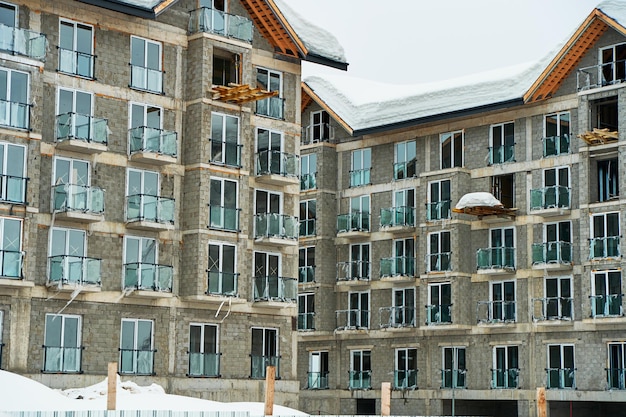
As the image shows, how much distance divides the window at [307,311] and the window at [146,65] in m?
19.8

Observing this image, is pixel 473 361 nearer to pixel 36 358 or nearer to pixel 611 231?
pixel 611 231

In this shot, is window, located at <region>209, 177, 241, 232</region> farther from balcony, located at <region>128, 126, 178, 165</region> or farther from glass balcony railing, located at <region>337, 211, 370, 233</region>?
glass balcony railing, located at <region>337, 211, 370, 233</region>

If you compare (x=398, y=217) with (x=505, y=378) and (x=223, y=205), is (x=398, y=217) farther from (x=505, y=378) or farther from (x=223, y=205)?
(x=223, y=205)

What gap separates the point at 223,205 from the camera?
164 ft

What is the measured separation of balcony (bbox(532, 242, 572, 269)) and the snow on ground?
19.4 metres

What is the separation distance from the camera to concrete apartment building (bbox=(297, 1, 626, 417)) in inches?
2176

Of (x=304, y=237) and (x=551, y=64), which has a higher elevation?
(x=551, y=64)

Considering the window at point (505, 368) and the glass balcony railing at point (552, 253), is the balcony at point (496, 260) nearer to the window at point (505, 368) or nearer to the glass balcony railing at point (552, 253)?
the glass balcony railing at point (552, 253)

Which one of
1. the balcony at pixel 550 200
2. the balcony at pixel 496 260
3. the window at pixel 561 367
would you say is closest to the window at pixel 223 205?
the balcony at pixel 496 260

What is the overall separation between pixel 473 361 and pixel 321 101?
17.2 meters

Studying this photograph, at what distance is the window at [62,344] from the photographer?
4406cm

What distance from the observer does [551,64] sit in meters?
56.1

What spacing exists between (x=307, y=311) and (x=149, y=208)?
20.0 meters

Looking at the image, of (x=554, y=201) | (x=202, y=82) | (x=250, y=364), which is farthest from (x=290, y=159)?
(x=554, y=201)
